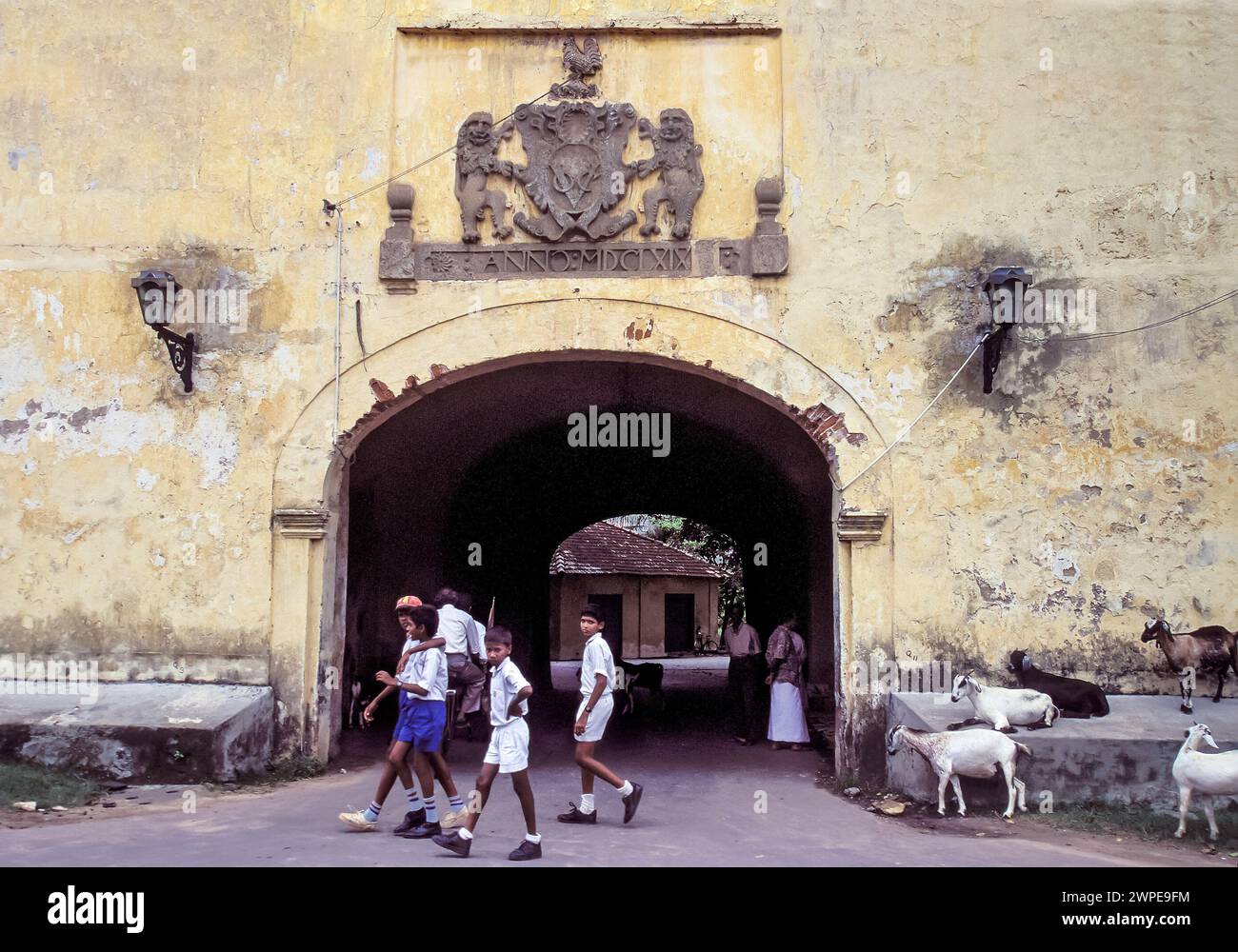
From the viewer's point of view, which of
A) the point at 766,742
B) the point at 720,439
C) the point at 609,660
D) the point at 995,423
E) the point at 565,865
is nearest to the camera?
the point at 565,865

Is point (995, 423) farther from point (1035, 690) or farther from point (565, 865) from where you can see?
point (565, 865)

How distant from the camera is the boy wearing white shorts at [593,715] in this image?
6570 mm

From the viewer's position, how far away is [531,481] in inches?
564

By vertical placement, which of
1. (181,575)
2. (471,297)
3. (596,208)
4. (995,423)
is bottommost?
(181,575)

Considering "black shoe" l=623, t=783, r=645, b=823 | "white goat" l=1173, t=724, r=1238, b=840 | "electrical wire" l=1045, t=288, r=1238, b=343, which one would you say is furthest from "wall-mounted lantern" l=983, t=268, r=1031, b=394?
"black shoe" l=623, t=783, r=645, b=823

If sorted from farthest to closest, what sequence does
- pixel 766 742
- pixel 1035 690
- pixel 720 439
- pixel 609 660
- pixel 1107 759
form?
pixel 720 439 < pixel 766 742 < pixel 1035 690 < pixel 1107 759 < pixel 609 660

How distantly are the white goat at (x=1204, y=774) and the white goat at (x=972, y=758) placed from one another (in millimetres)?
933

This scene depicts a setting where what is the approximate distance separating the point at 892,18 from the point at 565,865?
6.80m

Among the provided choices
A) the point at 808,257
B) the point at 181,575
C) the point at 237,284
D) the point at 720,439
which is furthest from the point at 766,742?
the point at 237,284

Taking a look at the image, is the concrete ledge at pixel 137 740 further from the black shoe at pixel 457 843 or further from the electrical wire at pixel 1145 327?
the electrical wire at pixel 1145 327

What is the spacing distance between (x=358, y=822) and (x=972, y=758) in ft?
12.5

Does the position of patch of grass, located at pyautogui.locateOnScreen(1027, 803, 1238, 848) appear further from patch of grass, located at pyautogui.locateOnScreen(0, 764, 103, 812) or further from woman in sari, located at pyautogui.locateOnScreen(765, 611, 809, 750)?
patch of grass, located at pyautogui.locateOnScreen(0, 764, 103, 812)

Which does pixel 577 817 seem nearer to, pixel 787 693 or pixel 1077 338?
pixel 787 693

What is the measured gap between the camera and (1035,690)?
303 inches
